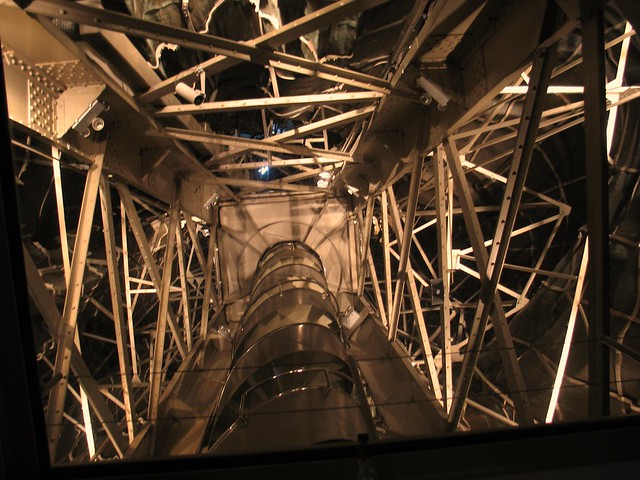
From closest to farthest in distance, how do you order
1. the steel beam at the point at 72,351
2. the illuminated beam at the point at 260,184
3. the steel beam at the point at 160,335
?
1. the steel beam at the point at 72,351
2. the steel beam at the point at 160,335
3. the illuminated beam at the point at 260,184

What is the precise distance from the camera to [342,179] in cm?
930

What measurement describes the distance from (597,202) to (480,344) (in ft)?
6.18

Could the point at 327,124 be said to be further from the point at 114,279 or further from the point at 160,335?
the point at 160,335

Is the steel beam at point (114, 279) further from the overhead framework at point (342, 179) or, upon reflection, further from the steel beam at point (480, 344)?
the steel beam at point (480, 344)

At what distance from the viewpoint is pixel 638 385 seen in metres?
4.50

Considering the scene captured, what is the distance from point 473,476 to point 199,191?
7.92 m

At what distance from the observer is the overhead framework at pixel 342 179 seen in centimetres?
316

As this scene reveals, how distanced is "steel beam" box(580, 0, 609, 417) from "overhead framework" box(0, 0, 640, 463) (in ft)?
0.04

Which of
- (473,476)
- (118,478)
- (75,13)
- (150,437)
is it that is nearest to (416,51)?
(75,13)

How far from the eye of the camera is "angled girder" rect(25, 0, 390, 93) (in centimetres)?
307

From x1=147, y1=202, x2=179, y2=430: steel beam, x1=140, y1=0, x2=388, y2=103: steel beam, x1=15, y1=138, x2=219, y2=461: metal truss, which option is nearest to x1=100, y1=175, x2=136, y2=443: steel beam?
x1=15, y1=138, x2=219, y2=461: metal truss

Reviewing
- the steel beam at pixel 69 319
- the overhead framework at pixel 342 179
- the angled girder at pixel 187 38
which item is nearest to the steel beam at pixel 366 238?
the overhead framework at pixel 342 179

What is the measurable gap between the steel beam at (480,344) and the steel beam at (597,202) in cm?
82

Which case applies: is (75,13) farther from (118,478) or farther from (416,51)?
(118,478)
